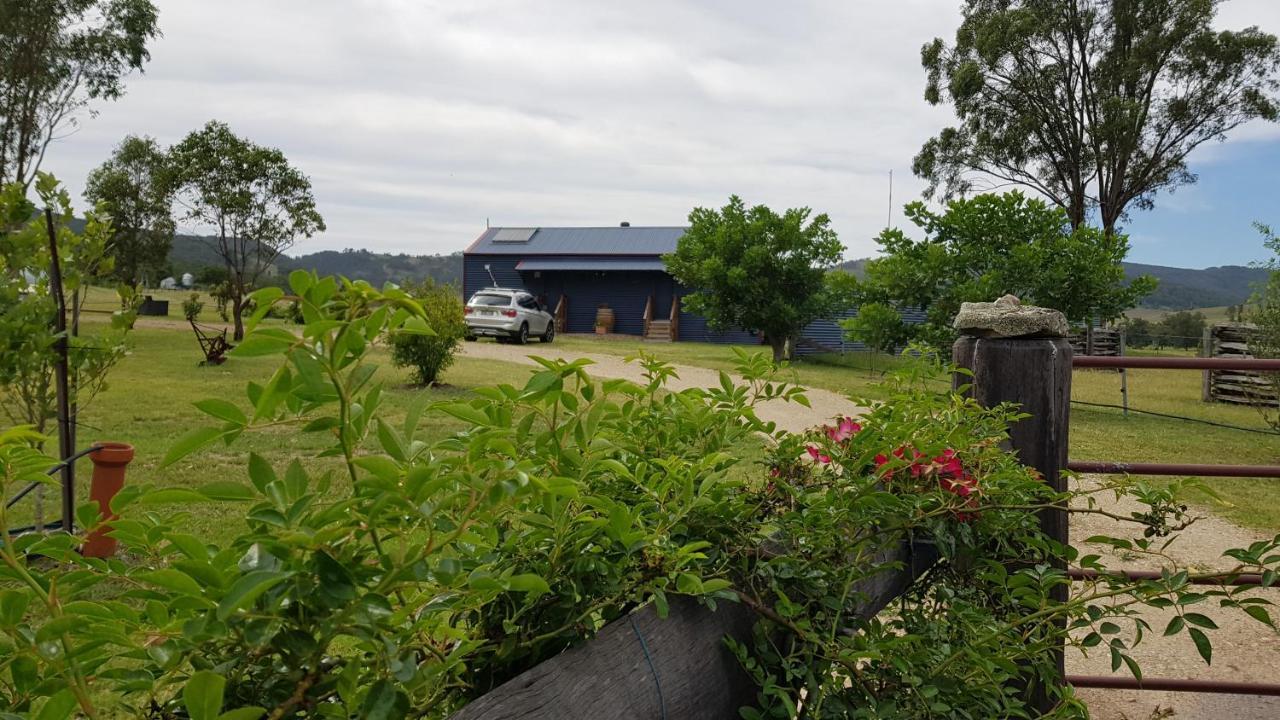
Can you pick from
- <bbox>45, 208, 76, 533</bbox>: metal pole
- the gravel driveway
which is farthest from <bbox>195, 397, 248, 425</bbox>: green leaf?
<bbox>45, 208, 76, 533</bbox>: metal pole

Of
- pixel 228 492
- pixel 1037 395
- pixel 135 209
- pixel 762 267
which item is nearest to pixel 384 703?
pixel 228 492

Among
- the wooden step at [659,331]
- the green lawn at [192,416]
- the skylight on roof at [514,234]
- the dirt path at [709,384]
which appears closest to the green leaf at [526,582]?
the green lawn at [192,416]

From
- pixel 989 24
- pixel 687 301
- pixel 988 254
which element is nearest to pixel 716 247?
pixel 687 301

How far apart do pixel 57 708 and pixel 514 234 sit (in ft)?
114

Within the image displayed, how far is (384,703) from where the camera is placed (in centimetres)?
84

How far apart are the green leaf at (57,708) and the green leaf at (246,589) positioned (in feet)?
0.73

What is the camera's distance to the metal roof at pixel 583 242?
32875 millimetres

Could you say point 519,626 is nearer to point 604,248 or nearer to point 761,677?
point 761,677

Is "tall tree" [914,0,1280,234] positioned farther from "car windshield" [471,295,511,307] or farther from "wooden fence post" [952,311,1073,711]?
"wooden fence post" [952,311,1073,711]

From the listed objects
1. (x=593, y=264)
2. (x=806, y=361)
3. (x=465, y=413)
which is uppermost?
(x=593, y=264)

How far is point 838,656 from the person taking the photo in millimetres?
1462

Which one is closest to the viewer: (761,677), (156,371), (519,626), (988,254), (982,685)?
(519,626)

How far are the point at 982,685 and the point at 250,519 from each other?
1.38m

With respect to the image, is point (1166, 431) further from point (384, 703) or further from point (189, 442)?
point (189, 442)
